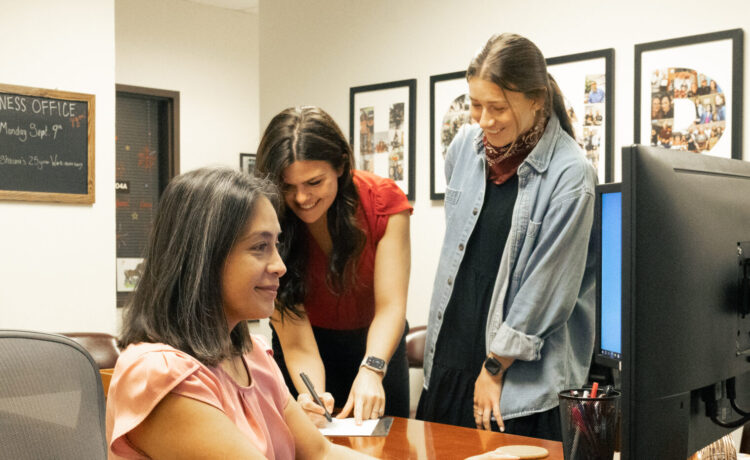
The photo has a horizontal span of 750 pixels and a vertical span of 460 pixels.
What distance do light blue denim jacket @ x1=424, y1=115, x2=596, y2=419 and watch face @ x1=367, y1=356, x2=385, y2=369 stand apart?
0.27 metres

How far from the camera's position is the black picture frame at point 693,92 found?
9.53 ft

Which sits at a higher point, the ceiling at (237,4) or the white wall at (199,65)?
the ceiling at (237,4)

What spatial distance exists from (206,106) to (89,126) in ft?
7.49

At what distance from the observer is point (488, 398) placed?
1970 millimetres

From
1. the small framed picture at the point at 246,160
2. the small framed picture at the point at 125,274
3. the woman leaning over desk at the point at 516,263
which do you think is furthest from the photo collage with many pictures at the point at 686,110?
the small framed picture at the point at 125,274

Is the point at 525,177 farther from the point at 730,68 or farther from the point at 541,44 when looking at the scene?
the point at 541,44

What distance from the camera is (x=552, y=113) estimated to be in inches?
80.4

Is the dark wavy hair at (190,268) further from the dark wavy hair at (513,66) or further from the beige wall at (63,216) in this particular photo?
the beige wall at (63,216)

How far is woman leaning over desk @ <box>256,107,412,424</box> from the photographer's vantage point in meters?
2.01

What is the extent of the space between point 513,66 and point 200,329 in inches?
40.6

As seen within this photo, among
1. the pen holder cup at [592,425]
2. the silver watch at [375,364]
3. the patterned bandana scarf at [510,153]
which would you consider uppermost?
the patterned bandana scarf at [510,153]

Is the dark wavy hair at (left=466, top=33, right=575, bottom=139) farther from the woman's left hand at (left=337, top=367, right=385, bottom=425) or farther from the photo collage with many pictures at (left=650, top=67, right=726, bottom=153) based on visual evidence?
the photo collage with many pictures at (left=650, top=67, right=726, bottom=153)

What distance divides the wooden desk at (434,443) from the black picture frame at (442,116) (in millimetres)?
2164

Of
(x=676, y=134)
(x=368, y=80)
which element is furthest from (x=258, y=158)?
(x=368, y=80)
